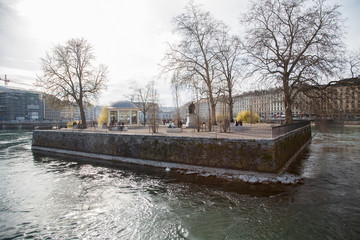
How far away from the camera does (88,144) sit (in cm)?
2084

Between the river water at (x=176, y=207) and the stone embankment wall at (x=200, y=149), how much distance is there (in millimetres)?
1469

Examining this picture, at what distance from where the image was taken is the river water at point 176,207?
665 centimetres

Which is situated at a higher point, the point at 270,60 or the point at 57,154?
the point at 270,60

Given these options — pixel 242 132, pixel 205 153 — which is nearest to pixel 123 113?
pixel 242 132

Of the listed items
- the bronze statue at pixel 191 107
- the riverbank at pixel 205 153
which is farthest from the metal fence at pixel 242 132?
the bronze statue at pixel 191 107

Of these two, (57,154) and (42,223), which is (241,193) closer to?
(42,223)

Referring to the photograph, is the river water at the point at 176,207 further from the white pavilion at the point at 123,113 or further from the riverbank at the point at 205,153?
the white pavilion at the point at 123,113

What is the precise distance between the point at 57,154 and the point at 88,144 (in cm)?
508

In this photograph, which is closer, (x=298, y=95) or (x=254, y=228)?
(x=254, y=228)

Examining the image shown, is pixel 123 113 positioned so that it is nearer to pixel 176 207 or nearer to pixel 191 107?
pixel 191 107

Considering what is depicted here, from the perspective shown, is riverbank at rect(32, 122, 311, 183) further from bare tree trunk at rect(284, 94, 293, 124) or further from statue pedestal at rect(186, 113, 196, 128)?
statue pedestal at rect(186, 113, 196, 128)

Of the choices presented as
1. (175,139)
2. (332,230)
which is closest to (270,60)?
(175,139)

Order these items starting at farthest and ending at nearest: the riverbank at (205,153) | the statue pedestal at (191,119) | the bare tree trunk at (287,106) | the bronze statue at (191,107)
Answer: the statue pedestal at (191,119) < the bronze statue at (191,107) < the bare tree trunk at (287,106) < the riverbank at (205,153)

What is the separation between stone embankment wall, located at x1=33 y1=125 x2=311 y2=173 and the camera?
1149cm
